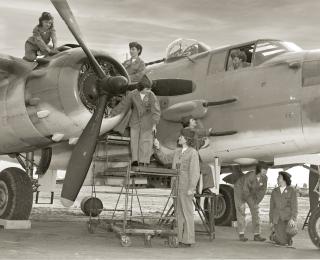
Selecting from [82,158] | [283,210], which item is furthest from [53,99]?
[283,210]

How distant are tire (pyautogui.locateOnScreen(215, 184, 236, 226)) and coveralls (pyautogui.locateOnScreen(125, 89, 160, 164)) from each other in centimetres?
474

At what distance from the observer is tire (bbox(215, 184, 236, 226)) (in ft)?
45.7

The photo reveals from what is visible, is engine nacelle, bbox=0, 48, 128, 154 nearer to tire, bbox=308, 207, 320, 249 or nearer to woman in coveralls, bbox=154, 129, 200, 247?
woman in coveralls, bbox=154, 129, 200, 247

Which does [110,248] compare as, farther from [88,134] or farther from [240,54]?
[240,54]

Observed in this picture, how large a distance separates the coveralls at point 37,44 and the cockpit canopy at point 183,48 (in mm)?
3179

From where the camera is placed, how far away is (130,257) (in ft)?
25.3

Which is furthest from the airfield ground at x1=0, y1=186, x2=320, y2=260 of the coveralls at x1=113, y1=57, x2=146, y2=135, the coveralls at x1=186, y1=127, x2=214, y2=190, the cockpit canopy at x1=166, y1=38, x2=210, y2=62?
the cockpit canopy at x1=166, y1=38, x2=210, y2=62

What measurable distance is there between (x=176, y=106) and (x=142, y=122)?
5.33 feet

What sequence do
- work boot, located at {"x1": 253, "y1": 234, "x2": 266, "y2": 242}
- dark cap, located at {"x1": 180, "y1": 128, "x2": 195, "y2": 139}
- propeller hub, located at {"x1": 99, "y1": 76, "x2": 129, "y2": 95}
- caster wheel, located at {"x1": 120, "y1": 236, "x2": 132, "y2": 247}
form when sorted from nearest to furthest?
caster wheel, located at {"x1": 120, "y1": 236, "x2": 132, "y2": 247} < dark cap, located at {"x1": 180, "y1": 128, "x2": 195, "y2": 139} < propeller hub, located at {"x1": 99, "y1": 76, "x2": 129, "y2": 95} < work boot, located at {"x1": 253, "y1": 234, "x2": 266, "y2": 242}

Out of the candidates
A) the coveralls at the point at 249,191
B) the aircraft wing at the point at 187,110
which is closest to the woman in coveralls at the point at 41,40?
the aircraft wing at the point at 187,110

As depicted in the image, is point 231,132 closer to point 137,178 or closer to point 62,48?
point 137,178

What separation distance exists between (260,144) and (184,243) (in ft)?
8.46

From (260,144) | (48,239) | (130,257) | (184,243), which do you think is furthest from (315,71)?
(48,239)

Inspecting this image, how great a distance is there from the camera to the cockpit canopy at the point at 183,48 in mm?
12562
